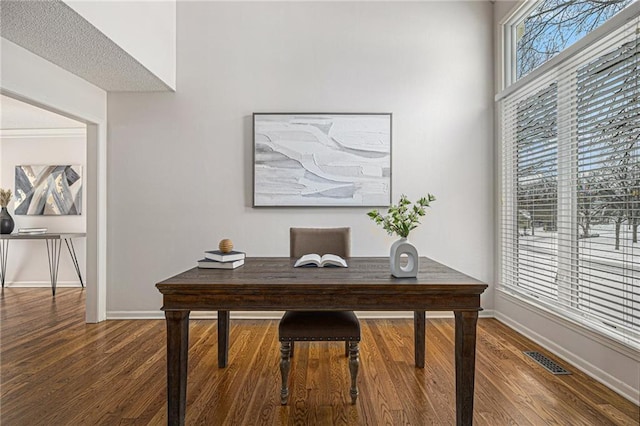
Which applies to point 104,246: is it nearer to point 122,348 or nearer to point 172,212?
point 172,212

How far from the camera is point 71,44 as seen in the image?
8.77 ft

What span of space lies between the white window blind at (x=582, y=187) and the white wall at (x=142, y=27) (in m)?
3.10

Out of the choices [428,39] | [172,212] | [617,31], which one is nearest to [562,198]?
[617,31]

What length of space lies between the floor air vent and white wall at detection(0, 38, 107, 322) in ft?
12.1

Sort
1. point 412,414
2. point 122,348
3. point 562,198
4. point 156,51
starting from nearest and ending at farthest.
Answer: point 412,414 < point 562,198 < point 122,348 < point 156,51

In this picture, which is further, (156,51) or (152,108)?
(152,108)

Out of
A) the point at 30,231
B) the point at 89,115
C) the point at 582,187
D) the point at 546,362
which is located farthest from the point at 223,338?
the point at 30,231

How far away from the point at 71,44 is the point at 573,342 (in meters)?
3.96

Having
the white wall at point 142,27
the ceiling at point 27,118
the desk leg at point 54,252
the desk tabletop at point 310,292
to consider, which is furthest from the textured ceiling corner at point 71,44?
the desk leg at point 54,252

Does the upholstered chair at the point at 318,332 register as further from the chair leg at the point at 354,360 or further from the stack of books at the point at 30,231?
the stack of books at the point at 30,231

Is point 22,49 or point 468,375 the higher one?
point 22,49

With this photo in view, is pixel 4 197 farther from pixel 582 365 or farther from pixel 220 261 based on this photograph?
pixel 582 365

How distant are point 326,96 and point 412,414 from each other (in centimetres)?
282

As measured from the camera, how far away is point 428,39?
148 inches
